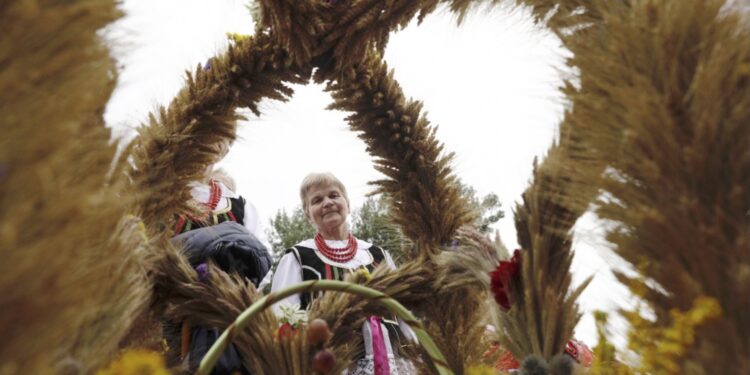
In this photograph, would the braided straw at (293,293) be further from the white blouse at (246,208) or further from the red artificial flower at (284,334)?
the white blouse at (246,208)

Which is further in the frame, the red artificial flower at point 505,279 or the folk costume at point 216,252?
the folk costume at point 216,252

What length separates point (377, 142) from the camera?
1.71 metres

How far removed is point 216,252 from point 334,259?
32.5 inches

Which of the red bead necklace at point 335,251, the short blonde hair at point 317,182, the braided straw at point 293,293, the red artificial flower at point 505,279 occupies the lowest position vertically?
the braided straw at point 293,293

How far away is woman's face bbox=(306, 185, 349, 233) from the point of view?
2941 millimetres

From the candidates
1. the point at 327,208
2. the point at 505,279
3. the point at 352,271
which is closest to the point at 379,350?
the point at 352,271

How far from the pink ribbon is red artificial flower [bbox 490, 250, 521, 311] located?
1.16 m

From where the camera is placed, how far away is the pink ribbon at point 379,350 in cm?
215

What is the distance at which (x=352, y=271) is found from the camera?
1945mm

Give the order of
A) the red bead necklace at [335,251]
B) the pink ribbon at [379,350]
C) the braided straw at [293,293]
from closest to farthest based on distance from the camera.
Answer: the braided straw at [293,293]
the pink ribbon at [379,350]
the red bead necklace at [335,251]


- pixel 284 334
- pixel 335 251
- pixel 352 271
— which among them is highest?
pixel 335 251

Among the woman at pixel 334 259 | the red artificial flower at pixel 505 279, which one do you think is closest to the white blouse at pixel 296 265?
the woman at pixel 334 259

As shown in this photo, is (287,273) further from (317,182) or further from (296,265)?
(317,182)

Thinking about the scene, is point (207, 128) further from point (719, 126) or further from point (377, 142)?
point (719, 126)
